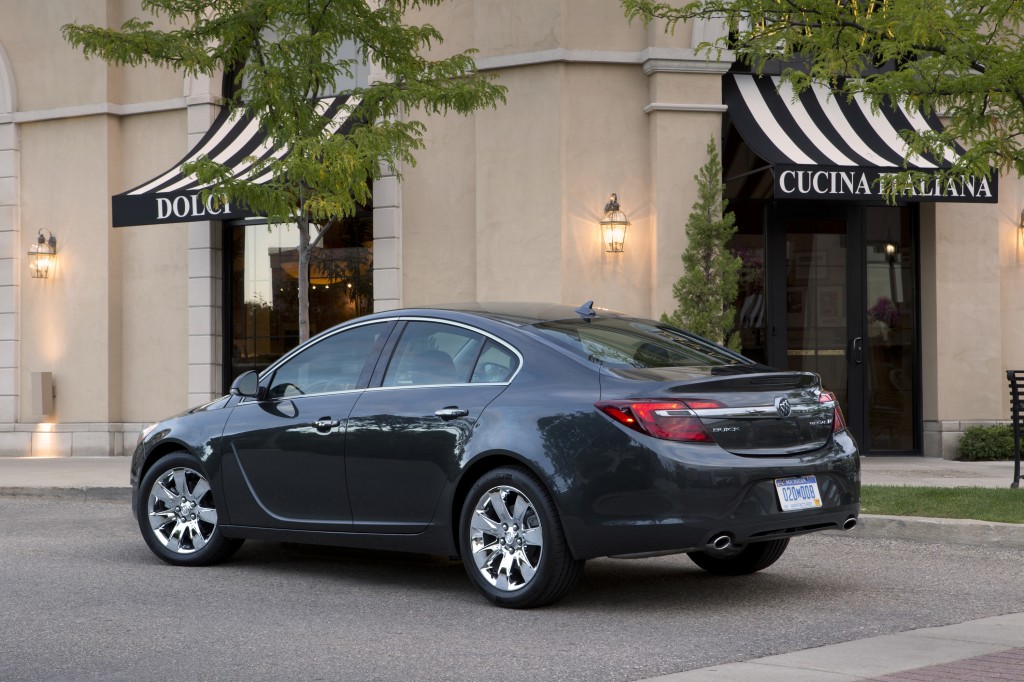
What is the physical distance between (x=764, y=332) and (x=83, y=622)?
35.7 feet

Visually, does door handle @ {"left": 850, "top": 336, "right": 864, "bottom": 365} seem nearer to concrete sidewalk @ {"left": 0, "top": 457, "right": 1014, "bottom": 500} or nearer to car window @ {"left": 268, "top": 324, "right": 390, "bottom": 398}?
concrete sidewalk @ {"left": 0, "top": 457, "right": 1014, "bottom": 500}

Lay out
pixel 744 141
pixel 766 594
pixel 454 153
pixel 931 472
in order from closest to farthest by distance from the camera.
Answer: pixel 766 594 < pixel 931 472 < pixel 744 141 < pixel 454 153

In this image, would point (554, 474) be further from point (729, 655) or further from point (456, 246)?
point (456, 246)

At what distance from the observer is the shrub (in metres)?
15.5

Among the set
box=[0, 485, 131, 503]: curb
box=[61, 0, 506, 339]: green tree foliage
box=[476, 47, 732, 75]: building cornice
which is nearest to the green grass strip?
box=[61, 0, 506, 339]: green tree foliage

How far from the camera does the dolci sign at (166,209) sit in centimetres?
1540

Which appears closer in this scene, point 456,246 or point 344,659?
point 344,659

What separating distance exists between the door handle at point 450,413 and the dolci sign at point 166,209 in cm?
903

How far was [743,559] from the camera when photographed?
25.1 feet

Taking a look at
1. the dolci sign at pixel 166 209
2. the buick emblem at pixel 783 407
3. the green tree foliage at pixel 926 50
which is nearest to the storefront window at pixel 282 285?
the dolci sign at pixel 166 209

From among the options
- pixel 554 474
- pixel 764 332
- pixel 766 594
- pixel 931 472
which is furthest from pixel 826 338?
pixel 554 474

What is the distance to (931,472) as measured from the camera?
13.8 m

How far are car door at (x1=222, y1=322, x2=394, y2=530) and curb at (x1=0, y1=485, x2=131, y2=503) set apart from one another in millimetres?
5316

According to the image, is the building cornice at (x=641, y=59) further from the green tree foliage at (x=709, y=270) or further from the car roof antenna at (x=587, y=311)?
the car roof antenna at (x=587, y=311)
